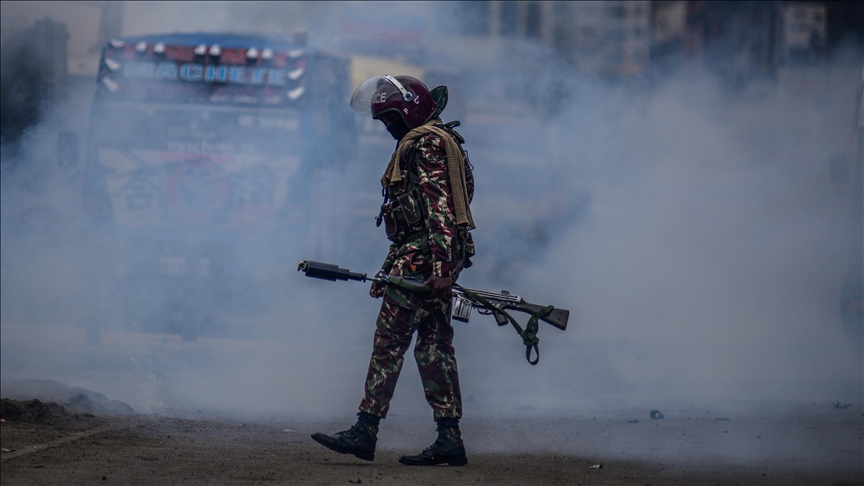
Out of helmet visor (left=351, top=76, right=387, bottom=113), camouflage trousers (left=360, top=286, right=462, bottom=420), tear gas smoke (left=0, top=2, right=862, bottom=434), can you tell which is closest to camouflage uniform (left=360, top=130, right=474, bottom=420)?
camouflage trousers (left=360, top=286, right=462, bottom=420)

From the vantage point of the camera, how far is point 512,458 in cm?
396

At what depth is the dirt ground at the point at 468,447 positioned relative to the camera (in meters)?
3.29

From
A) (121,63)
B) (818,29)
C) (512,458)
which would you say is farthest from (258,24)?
(512,458)

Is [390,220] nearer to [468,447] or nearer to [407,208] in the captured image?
[407,208]

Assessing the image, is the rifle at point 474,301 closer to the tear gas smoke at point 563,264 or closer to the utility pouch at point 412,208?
the utility pouch at point 412,208

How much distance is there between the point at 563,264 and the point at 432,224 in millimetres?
5254

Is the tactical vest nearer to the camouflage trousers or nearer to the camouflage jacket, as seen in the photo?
the camouflage jacket

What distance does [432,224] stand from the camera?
11.7 feet

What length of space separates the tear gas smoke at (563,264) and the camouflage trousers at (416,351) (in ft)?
5.08

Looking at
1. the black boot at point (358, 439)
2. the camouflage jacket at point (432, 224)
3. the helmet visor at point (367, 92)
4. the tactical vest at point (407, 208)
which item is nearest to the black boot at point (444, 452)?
the black boot at point (358, 439)

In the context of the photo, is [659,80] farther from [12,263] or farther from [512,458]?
[512,458]

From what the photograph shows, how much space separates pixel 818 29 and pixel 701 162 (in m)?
4.97

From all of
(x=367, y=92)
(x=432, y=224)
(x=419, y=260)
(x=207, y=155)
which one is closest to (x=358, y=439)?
(x=419, y=260)

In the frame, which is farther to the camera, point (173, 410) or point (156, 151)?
point (156, 151)
